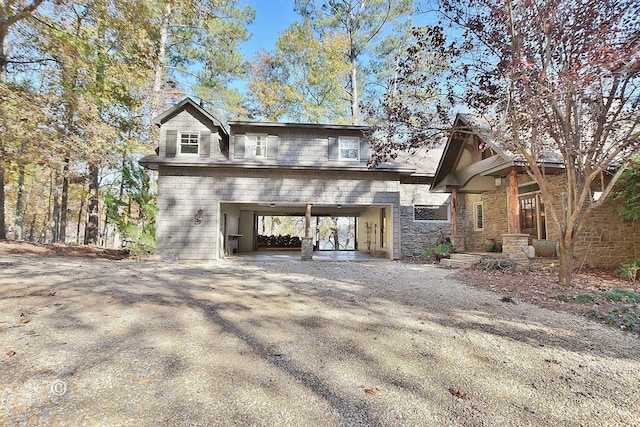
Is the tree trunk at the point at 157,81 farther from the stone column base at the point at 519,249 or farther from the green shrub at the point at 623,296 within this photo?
the green shrub at the point at 623,296

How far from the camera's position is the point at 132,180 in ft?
34.9

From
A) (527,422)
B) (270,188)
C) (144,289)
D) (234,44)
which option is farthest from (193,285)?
(234,44)

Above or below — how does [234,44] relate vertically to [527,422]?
above

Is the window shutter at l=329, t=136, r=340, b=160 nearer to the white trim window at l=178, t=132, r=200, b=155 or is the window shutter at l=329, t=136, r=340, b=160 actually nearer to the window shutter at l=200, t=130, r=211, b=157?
the window shutter at l=200, t=130, r=211, b=157

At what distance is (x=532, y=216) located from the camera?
1041 cm

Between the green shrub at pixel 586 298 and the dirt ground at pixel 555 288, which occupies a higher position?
the green shrub at pixel 586 298

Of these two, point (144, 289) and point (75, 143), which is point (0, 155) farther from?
point (144, 289)

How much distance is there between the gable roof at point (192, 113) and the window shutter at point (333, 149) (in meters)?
4.30

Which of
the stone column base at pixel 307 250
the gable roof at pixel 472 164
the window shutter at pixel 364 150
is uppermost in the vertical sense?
the window shutter at pixel 364 150

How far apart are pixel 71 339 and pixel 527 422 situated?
3783 mm

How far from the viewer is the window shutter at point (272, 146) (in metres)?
11.8

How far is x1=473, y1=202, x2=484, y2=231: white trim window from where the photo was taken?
12.9 metres

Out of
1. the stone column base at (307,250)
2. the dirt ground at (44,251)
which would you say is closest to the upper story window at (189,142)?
the dirt ground at (44,251)

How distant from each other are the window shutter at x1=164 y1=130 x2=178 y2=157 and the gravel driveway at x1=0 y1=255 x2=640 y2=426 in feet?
24.8
